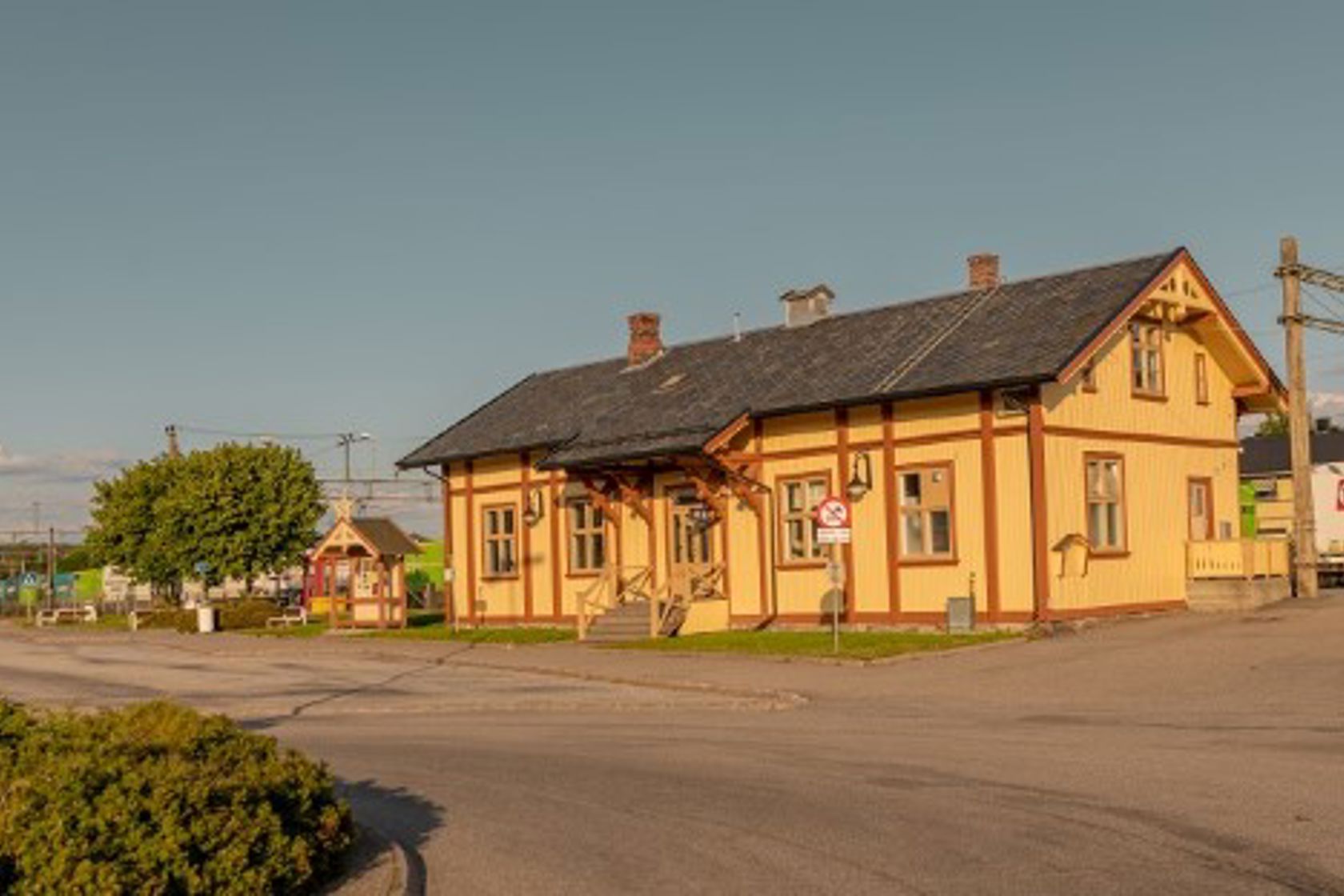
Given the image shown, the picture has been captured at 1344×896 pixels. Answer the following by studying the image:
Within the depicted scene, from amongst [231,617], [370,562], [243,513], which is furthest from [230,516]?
[370,562]

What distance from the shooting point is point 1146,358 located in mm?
33875

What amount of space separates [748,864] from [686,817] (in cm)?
187

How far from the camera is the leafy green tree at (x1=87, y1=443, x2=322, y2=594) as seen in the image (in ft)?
209

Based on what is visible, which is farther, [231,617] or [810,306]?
[231,617]

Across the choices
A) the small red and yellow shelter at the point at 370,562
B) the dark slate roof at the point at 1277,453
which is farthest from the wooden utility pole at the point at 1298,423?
the dark slate roof at the point at 1277,453

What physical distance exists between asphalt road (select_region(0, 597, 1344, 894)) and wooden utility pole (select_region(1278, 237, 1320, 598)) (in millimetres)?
4807

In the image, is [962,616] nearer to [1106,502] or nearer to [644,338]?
[1106,502]

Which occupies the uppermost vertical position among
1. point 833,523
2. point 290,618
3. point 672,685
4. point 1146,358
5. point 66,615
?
point 1146,358

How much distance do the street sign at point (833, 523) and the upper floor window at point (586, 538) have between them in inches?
462

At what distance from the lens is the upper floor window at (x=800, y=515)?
33.8 metres

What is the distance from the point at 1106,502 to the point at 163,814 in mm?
26226

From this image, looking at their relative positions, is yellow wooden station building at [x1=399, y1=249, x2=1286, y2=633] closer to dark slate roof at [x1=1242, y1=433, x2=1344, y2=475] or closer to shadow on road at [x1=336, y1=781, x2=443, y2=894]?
shadow on road at [x1=336, y1=781, x2=443, y2=894]

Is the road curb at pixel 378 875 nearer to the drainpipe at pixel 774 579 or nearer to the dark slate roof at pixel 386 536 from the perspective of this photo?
the drainpipe at pixel 774 579

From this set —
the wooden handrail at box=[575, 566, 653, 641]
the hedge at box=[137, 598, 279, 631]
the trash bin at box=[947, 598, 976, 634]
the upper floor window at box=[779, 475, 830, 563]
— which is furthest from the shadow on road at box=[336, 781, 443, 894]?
the hedge at box=[137, 598, 279, 631]
